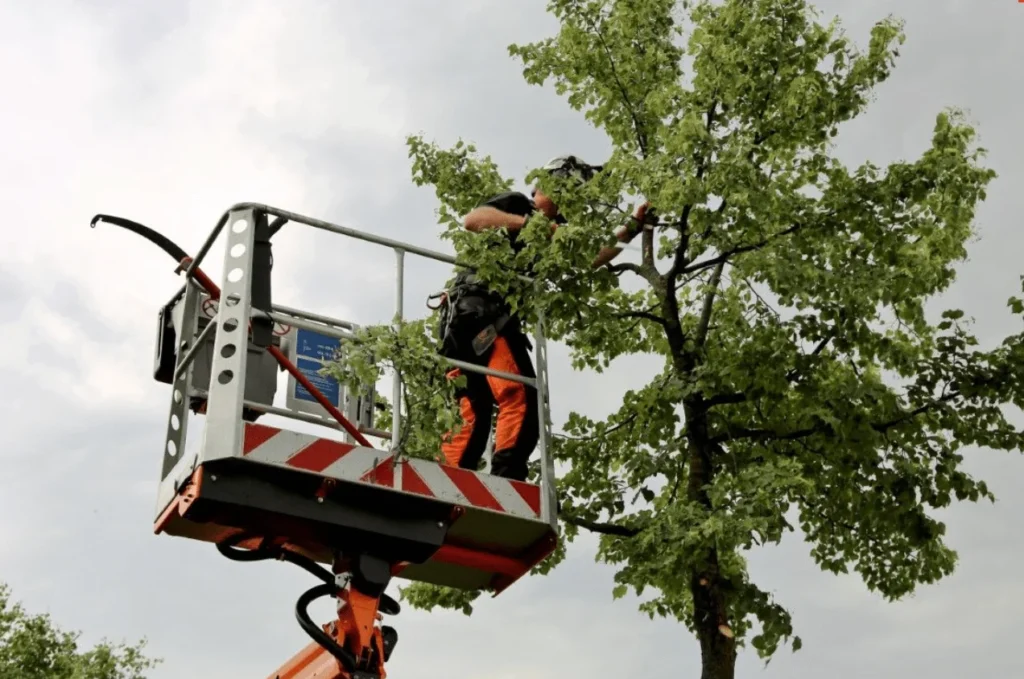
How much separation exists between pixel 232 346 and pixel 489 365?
7.80ft

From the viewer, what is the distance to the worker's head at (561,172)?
1046 cm

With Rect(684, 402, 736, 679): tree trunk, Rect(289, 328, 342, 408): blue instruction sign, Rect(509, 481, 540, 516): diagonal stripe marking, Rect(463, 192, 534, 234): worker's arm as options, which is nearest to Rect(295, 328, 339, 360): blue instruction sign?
Rect(289, 328, 342, 408): blue instruction sign

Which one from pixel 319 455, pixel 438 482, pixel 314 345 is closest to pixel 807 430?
pixel 438 482

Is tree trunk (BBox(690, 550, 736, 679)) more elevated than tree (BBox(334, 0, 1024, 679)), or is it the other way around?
tree (BBox(334, 0, 1024, 679))

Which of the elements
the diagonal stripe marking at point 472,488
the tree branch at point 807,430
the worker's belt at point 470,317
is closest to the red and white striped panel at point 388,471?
the diagonal stripe marking at point 472,488

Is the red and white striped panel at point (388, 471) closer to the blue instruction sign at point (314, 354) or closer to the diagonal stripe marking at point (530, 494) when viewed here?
the diagonal stripe marking at point (530, 494)

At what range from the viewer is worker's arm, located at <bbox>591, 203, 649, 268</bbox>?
1043 cm

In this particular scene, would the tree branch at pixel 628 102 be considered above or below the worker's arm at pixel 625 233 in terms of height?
above

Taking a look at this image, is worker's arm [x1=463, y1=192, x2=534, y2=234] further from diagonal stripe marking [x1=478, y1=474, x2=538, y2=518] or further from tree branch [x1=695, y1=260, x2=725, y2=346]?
diagonal stripe marking [x1=478, y1=474, x2=538, y2=518]

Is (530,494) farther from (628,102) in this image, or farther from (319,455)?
(628,102)

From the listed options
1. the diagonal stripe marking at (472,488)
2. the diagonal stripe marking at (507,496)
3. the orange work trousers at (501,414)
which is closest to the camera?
the diagonal stripe marking at (472,488)

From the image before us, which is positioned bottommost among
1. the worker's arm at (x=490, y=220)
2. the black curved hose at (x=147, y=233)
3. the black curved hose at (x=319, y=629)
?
the black curved hose at (x=319, y=629)

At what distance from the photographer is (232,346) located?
7379mm

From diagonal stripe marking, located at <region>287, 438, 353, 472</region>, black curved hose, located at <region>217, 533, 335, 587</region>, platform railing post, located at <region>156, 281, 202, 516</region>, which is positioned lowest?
black curved hose, located at <region>217, 533, 335, 587</region>
